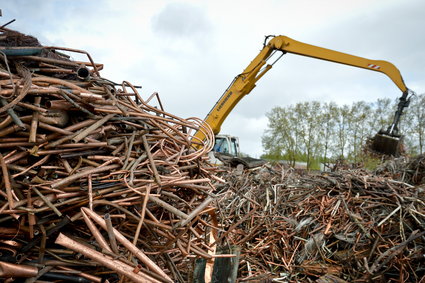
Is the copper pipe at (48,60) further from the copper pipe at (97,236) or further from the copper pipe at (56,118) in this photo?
the copper pipe at (97,236)

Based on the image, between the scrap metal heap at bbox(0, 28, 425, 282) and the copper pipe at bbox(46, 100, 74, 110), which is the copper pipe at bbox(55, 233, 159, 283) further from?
the copper pipe at bbox(46, 100, 74, 110)

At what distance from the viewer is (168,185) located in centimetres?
157

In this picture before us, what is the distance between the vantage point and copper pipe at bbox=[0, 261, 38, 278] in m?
1.24

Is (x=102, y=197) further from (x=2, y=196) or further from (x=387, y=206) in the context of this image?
(x=387, y=206)

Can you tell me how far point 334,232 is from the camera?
4.32m

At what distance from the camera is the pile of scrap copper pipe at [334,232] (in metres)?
3.74

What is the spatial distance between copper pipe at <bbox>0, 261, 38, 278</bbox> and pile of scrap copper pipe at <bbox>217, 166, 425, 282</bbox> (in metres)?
2.45

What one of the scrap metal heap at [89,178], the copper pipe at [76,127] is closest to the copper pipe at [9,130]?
the scrap metal heap at [89,178]

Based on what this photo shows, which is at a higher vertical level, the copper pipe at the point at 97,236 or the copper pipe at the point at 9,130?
the copper pipe at the point at 9,130

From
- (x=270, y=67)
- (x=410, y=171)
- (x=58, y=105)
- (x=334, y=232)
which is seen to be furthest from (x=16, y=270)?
(x=270, y=67)

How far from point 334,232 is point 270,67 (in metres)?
6.12

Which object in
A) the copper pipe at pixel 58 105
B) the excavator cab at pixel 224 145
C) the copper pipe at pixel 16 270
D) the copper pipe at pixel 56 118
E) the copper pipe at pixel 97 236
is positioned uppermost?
the excavator cab at pixel 224 145

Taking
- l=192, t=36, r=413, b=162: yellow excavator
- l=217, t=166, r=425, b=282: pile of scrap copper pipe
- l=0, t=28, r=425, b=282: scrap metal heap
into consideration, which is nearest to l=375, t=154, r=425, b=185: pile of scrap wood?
l=217, t=166, r=425, b=282: pile of scrap copper pipe

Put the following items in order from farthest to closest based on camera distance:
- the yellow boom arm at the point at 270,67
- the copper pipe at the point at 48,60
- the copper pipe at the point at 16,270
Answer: the yellow boom arm at the point at 270,67 → the copper pipe at the point at 48,60 → the copper pipe at the point at 16,270
